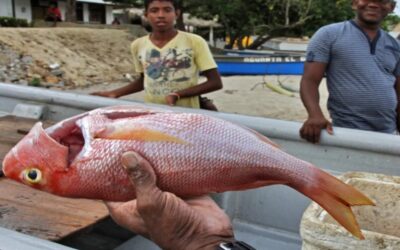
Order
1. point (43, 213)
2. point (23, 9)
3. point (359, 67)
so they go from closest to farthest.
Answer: point (43, 213), point (359, 67), point (23, 9)

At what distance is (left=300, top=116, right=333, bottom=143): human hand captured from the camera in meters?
2.85

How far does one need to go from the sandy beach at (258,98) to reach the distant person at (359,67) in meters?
7.17

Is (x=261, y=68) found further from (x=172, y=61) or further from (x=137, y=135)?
(x=137, y=135)

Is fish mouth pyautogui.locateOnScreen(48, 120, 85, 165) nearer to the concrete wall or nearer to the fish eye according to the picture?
the fish eye

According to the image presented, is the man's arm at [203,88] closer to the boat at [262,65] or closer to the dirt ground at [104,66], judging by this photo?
the dirt ground at [104,66]

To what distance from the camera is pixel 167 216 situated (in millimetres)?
1622

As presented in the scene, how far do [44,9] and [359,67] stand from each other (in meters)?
43.2

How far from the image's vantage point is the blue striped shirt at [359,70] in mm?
3221

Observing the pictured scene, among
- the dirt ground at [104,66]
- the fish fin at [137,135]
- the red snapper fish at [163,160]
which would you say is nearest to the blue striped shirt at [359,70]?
the red snapper fish at [163,160]

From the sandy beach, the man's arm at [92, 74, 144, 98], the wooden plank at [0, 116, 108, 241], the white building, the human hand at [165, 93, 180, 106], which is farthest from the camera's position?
the white building

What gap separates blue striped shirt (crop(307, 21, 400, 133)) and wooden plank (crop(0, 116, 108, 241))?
69.6 inches

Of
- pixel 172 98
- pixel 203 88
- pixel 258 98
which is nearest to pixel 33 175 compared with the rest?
pixel 172 98

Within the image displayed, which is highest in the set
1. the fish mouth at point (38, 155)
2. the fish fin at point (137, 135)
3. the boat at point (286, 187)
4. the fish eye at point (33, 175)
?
the fish fin at point (137, 135)

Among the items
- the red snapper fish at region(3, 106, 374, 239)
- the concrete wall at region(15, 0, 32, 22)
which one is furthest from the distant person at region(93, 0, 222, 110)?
the concrete wall at region(15, 0, 32, 22)
